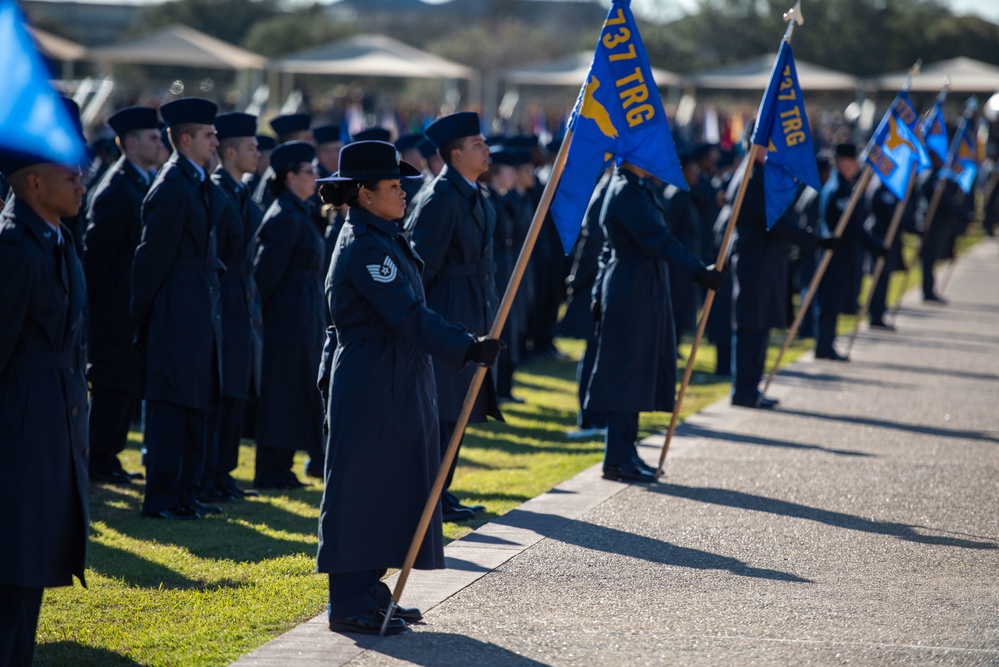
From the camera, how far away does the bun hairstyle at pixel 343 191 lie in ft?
18.8

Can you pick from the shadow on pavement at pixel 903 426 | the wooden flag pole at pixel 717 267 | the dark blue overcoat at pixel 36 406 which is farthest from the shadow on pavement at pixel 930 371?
the dark blue overcoat at pixel 36 406

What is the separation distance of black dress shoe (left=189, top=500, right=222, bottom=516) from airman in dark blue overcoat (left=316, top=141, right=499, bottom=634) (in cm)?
253

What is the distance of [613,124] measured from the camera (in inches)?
266

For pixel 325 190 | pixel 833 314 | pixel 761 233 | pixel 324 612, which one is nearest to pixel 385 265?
pixel 325 190

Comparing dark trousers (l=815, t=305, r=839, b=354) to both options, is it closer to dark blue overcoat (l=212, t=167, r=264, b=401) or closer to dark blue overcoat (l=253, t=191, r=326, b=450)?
dark blue overcoat (l=253, t=191, r=326, b=450)

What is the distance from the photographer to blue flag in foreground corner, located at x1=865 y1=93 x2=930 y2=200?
524 inches

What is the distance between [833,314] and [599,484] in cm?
737

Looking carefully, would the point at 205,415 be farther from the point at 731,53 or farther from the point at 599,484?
the point at 731,53

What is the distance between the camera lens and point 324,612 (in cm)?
608

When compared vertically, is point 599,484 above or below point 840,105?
below

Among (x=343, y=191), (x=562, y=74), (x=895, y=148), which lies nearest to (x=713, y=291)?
(x=343, y=191)

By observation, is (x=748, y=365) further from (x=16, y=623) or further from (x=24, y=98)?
(x=24, y=98)

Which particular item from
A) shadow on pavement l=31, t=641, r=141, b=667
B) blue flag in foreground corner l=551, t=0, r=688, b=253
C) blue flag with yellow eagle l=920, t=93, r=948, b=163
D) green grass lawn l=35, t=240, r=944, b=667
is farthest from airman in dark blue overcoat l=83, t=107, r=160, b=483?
blue flag with yellow eagle l=920, t=93, r=948, b=163

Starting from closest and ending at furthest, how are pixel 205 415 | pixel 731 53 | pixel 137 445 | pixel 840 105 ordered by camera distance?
pixel 205 415
pixel 137 445
pixel 840 105
pixel 731 53
